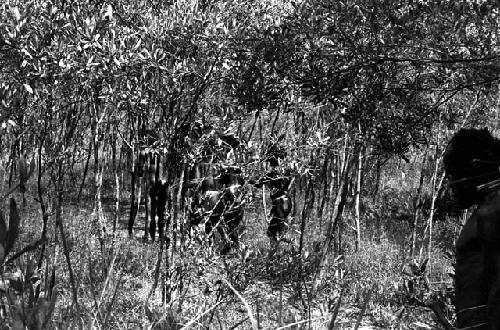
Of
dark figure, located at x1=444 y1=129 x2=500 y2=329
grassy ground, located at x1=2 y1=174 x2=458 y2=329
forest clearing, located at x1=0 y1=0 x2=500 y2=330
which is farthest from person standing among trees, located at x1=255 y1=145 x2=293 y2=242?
dark figure, located at x1=444 y1=129 x2=500 y2=329

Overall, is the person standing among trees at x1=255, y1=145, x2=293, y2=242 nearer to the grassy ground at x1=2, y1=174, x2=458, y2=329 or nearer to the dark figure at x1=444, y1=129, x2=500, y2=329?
the grassy ground at x1=2, y1=174, x2=458, y2=329

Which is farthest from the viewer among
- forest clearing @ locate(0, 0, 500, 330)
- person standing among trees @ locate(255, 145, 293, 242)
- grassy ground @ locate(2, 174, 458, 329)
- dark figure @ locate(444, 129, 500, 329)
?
person standing among trees @ locate(255, 145, 293, 242)

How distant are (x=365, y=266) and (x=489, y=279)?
305 inches

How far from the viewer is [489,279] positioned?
3.48 m

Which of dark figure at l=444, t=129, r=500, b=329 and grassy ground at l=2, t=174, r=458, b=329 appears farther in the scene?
grassy ground at l=2, t=174, r=458, b=329

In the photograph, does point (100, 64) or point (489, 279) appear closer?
point (489, 279)

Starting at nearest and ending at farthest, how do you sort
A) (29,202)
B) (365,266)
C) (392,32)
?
(392,32) < (365,266) < (29,202)

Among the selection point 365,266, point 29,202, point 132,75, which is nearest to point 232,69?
point 132,75

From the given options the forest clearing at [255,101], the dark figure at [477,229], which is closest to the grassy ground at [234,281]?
the forest clearing at [255,101]

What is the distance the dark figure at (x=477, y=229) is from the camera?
11.2 feet

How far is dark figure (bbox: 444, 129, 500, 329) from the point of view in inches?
135

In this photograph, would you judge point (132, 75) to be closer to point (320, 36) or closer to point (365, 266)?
point (320, 36)

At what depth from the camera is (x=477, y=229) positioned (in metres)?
3.50

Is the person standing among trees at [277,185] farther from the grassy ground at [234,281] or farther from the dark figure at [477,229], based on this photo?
the dark figure at [477,229]
